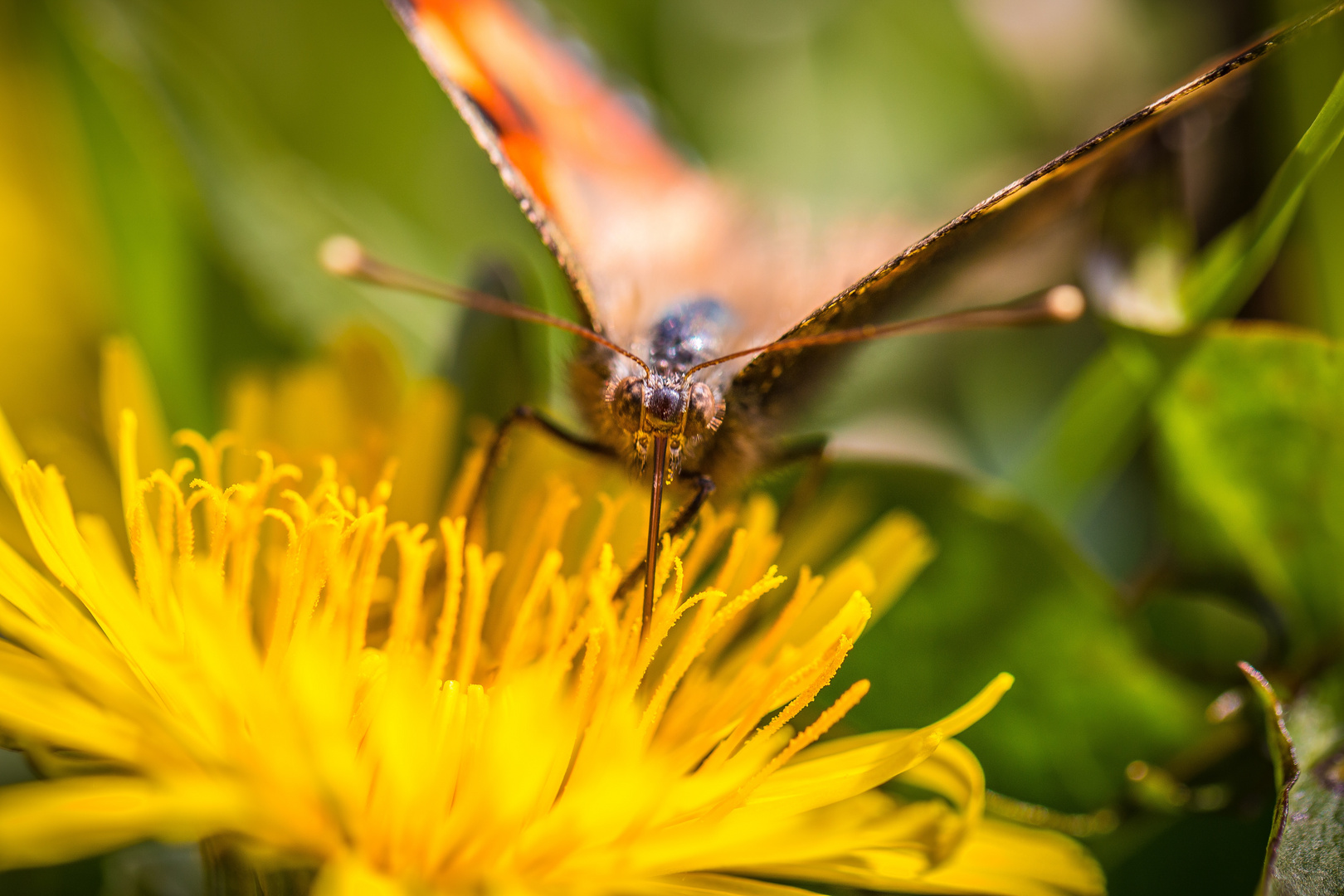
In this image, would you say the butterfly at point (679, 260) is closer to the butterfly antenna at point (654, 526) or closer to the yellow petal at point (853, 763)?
the butterfly antenna at point (654, 526)

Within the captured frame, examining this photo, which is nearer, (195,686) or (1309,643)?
(195,686)

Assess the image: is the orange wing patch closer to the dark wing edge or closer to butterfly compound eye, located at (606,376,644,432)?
the dark wing edge

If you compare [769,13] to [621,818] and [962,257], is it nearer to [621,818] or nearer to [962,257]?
[962,257]

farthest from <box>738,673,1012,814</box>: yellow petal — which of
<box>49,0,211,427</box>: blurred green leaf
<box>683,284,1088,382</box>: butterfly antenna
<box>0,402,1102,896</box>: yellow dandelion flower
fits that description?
<box>49,0,211,427</box>: blurred green leaf

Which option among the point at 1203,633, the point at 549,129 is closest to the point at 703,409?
the point at 1203,633

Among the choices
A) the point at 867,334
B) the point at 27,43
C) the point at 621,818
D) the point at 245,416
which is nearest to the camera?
the point at 621,818

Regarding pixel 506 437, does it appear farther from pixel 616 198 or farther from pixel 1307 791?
pixel 1307 791

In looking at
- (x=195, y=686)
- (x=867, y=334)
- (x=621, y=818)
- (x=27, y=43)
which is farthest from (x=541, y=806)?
(x=27, y=43)
